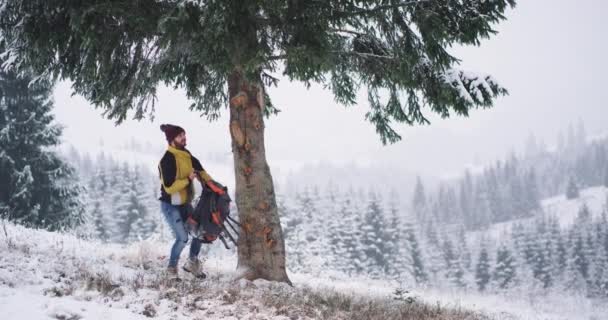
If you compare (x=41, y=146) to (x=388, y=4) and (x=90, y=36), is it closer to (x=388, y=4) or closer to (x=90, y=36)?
(x=90, y=36)

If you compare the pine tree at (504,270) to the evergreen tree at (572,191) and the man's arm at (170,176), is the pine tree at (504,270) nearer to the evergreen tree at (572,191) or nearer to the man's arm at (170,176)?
the man's arm at (170,176)

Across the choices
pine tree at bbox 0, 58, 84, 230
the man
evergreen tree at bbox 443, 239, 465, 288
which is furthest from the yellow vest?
evergreen tree at bbox 443, 239, 465, 288

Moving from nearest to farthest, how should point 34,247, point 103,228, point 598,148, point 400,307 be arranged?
point 400,307, point 34,247, point 103,228, point 598,148

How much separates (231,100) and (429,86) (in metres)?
2.83

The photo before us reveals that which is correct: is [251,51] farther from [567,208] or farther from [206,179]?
[567,208]

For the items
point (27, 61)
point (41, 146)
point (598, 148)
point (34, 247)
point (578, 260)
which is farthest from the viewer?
point (598, 148)

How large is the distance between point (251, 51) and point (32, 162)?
1685 cm

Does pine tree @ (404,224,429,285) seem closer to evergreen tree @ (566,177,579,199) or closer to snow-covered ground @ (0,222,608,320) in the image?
snow-covered ground @ (0,222,608,320)

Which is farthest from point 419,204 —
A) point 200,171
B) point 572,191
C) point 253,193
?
point 200,171

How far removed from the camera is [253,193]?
262 inches

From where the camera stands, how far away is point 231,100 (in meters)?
6.84

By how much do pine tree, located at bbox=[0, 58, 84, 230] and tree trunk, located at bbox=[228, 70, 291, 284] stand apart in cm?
1391

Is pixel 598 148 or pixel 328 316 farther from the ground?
→ pixel 598 148

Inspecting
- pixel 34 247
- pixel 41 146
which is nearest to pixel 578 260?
pixel 41 146
